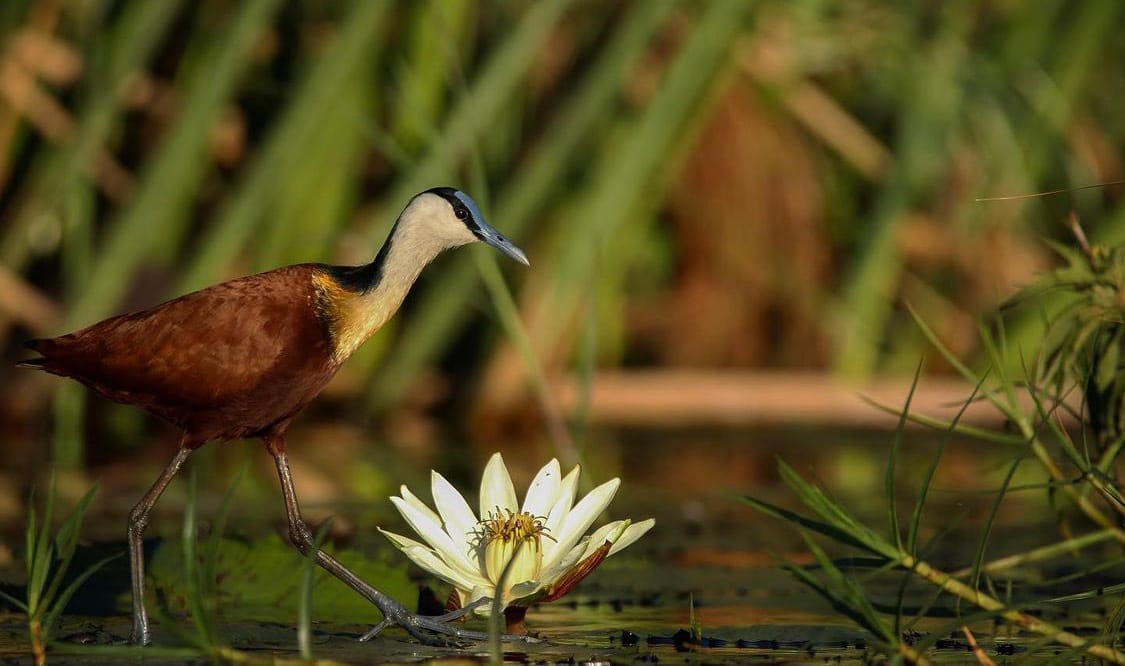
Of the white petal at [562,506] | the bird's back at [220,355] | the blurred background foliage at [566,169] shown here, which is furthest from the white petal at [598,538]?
the blurred background foliage at [566,169]

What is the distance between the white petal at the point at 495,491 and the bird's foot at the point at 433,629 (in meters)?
0.21

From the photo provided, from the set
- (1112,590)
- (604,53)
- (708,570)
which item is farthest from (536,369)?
(604,53)

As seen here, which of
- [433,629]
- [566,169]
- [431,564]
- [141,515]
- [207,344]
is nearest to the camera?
[431,564]

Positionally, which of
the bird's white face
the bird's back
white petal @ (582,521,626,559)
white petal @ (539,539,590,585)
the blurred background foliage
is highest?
the blurred background foliage

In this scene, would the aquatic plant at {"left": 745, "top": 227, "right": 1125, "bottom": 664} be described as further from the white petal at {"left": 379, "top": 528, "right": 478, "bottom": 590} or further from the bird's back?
the bird's back

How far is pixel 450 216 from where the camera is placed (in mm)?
3268

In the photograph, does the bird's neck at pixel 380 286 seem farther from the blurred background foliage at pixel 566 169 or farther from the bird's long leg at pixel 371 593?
the blurred background foliage at pixel 566 169

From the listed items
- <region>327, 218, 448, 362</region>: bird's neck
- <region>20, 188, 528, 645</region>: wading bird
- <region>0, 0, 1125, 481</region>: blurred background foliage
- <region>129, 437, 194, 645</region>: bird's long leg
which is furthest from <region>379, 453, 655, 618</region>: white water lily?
<region>0, 0, 1125, 481</region>: blurred background foliage

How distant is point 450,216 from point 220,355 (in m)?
0.52

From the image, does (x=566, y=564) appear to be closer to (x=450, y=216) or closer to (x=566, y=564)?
(x=566, y=564)

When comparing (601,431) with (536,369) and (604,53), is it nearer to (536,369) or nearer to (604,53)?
(604,53)

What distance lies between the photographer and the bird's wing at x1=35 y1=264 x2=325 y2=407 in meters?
3.32

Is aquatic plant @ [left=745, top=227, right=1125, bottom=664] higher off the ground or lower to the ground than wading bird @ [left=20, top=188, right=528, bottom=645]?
lower

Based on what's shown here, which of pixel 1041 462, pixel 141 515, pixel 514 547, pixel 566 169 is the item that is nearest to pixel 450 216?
pixel 514 547
